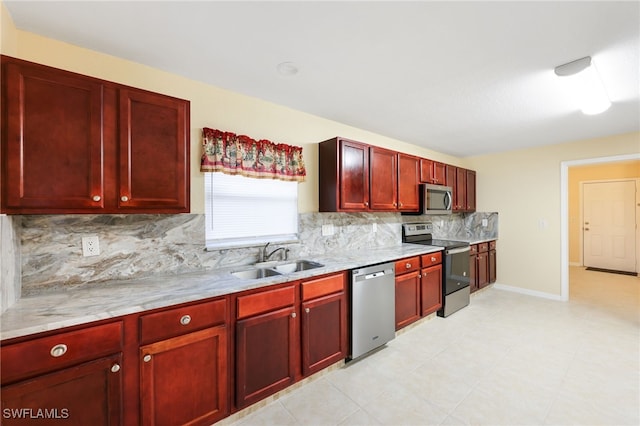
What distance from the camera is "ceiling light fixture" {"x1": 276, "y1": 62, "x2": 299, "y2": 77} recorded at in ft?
6.38

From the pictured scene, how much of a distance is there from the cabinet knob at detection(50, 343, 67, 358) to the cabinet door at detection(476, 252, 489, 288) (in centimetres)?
479

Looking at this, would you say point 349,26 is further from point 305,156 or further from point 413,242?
point 413,242

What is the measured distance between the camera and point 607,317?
3422 millimetres

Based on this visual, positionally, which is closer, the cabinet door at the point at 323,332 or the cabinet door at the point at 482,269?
the cabinet door at the point at 323,332

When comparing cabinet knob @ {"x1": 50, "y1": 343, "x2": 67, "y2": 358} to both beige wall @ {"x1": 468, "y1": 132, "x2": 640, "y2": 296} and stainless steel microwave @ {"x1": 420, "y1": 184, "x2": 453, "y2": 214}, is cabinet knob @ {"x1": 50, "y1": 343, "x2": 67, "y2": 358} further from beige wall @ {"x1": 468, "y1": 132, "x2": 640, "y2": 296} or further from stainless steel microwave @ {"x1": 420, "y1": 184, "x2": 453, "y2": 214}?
beige wall @ {"x1": 468, "y1": 132, "x2": 640, "y2": 296}

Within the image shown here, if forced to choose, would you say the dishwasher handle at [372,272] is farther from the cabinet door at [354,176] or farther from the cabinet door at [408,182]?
the cabinet door at [408,182]

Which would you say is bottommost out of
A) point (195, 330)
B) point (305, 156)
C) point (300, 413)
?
point (300, 413)

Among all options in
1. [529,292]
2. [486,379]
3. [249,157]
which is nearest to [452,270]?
[486,379]

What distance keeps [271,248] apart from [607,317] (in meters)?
4.37

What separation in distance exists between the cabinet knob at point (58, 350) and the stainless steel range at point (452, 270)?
11.8 ft


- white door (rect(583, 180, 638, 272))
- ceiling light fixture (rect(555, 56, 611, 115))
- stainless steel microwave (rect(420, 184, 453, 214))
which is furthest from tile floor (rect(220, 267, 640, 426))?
white door (rect(583, 180, 638, 272))

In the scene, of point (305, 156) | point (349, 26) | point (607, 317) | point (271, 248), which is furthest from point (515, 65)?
point (607, 317)

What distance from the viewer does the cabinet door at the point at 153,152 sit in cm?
160

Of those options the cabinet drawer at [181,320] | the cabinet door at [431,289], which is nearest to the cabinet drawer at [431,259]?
the cabinet door at [431,289]
